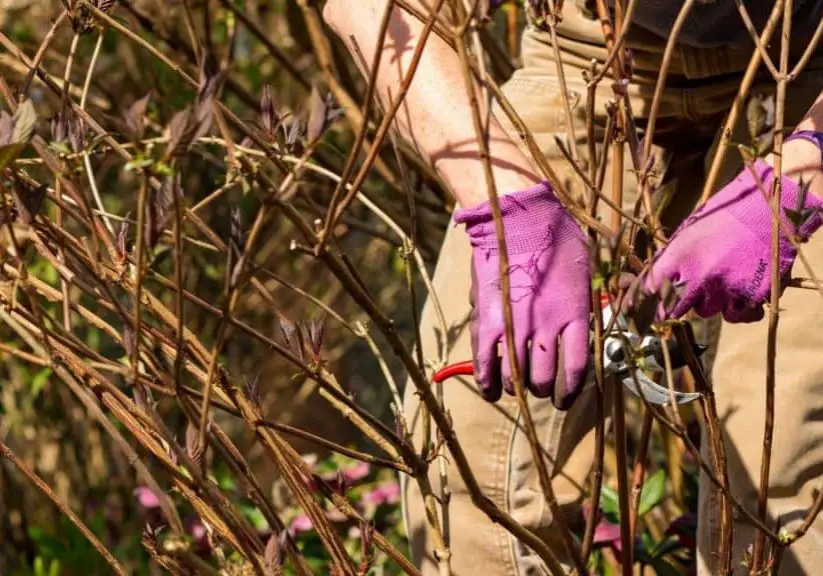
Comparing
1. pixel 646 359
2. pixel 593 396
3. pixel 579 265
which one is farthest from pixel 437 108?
pixel 593 396

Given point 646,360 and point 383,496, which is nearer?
point 646,360

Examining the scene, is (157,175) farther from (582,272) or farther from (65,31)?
(65,31)

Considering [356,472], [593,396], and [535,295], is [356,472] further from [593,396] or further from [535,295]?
[535,295]

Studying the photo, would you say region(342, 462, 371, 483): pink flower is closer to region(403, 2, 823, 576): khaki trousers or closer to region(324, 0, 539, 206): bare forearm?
region(403, 2, 823, 576): khaki trousers

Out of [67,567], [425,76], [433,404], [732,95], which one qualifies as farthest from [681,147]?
[67,567]

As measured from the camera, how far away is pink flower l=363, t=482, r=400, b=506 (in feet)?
9.77

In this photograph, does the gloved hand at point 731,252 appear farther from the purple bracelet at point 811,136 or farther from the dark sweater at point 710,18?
the dark sweater at point 710,18

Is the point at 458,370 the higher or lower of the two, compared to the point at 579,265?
lower

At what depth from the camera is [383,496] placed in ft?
9.79

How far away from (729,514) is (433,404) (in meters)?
0.39

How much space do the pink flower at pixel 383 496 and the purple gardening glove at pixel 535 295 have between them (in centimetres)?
160

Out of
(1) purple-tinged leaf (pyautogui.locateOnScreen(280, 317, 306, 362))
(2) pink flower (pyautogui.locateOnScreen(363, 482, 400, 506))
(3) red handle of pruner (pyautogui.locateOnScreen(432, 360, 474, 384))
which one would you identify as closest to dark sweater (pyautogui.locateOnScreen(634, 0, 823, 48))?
(3) red handle of pruner (pyautogui.locateOnScreen(432, 360, 474, 384))

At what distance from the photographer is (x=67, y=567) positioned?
2891 millimetres

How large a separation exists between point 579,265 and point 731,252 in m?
0.16
